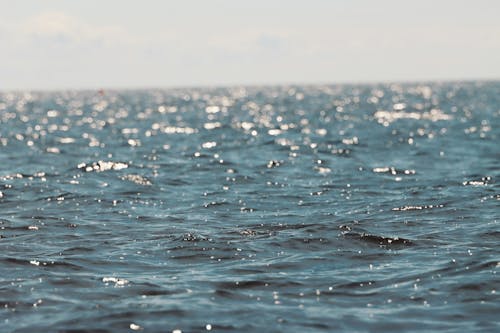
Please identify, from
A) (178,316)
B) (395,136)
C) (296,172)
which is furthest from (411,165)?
(178,316)

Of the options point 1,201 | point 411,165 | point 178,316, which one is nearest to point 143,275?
point 178,316

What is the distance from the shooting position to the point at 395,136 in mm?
47969

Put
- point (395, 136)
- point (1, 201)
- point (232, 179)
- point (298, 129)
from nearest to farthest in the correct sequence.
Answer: point (1, 201) → point (232, 179) → point (395, 136) → point (298, 129)

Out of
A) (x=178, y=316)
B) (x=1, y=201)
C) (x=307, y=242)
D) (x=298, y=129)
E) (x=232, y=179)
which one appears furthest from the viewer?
(x=298, y=129)

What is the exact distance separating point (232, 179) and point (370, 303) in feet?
53.2

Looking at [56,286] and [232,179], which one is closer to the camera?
[56,286]

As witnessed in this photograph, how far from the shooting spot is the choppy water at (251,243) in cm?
1250

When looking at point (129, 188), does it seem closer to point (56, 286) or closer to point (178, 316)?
point (56, 286)

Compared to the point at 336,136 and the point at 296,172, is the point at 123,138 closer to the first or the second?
the point at 336,136

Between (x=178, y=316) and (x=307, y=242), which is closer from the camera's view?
(x=178, y=316)

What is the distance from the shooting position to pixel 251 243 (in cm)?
1761

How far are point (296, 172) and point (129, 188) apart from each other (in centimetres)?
692

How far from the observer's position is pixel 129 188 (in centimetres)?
2662

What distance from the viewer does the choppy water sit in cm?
1250
